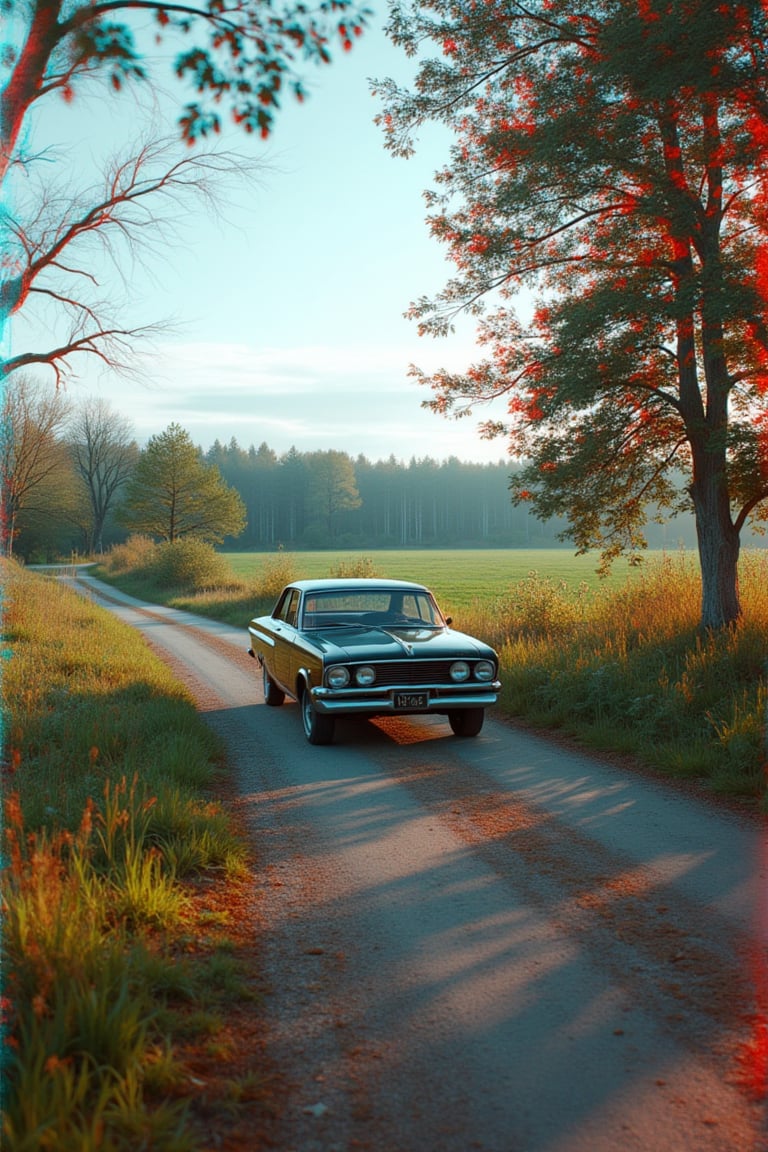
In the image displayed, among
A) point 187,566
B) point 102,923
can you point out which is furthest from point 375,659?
point 187,566

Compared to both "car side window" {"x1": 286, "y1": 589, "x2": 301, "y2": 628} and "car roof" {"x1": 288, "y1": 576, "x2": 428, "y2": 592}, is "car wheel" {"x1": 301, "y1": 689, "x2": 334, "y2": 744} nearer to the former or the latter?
"car side window" {"x1": 286, "y1": 589, "x2": 301, "y2": 628}

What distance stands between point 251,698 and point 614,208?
814 centimetres

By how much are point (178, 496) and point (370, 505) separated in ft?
278

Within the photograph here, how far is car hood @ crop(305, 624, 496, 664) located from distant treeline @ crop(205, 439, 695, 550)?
110m

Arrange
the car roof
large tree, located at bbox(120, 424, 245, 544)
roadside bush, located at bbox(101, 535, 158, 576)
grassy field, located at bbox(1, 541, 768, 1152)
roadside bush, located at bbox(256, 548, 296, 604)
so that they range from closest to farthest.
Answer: grassy field, located at bbox(1, 541, 768, 1152) → the car roof → roadside bush, located at bbox(256, 548, 296, 604) → roadside bush, located at bbox(101, 535, 158, 576) → large tree, located at bbox(120, 424, 245, 544)

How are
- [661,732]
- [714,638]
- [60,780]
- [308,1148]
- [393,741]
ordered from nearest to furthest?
[308,1148] → [60,780] → [661,732] → [393,741] → [714,638]

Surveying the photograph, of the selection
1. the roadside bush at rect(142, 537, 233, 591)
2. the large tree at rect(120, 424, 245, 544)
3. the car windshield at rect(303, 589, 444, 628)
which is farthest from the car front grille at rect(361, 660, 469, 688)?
the large tree at rect(120, 424, 245, 544)

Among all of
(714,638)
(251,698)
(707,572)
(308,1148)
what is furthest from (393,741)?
(308,1148)

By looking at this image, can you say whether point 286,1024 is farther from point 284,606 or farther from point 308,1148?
point 284,606

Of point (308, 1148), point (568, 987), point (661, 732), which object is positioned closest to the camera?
point (308, 1148)

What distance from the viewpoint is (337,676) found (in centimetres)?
820

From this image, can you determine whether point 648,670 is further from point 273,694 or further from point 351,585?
point 273,694

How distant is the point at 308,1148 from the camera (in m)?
2.52

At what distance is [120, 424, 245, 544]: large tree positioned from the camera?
51000mm
